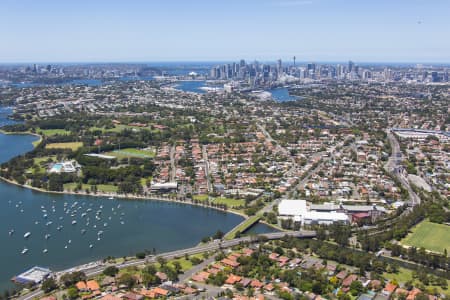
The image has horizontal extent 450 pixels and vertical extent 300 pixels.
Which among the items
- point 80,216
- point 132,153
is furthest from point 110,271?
point 132,153

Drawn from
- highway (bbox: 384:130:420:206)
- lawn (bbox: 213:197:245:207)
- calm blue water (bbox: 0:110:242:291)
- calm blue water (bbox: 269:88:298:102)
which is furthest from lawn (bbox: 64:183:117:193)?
calm blue water (bbox: 269:88:298:102)

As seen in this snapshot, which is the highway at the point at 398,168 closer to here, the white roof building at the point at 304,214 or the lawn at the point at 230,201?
the white roof building at the point at 304,214

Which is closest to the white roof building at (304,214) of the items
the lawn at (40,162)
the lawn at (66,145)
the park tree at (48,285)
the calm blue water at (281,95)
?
the park tree at (48,285)

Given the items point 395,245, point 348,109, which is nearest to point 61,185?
point 395,245

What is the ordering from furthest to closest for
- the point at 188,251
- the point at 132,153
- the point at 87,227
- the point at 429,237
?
the point at 132,153, the point at 87,227, the point at 429,237, the point at 188,251

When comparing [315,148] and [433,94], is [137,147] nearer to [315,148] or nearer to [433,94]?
[315,148]

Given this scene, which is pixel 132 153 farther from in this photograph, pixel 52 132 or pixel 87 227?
pixel 87 227
